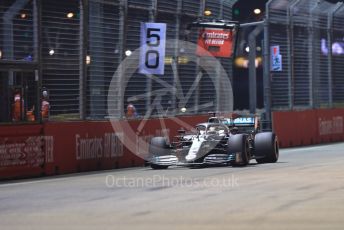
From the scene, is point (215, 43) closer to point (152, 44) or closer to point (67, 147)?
point (152, 44)

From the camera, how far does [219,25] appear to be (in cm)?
2666

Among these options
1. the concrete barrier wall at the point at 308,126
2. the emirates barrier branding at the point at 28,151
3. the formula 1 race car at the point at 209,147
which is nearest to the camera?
the emirates barrier branding at the point at 28,151

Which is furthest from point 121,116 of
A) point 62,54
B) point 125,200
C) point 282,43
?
point 282,43

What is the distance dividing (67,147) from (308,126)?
48.8 feet

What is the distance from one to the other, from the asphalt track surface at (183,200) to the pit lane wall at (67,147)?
697 mm

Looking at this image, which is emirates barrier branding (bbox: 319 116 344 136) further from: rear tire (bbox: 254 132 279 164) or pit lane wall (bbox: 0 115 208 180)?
rear tire (bbox: 254 132 279 164)

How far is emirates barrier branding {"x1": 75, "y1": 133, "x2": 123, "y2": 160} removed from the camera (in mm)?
18250

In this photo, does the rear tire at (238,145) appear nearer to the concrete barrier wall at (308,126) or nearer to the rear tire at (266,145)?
the rear tire at (266,145)

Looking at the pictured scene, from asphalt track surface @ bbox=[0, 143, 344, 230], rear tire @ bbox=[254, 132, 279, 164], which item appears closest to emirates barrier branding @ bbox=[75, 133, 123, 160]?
asphalt track surface @ bbox=[0, 143, 344, 230]

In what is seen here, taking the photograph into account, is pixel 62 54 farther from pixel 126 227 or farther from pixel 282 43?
pixel 282 43

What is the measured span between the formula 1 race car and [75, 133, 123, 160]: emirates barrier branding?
1.68 meters

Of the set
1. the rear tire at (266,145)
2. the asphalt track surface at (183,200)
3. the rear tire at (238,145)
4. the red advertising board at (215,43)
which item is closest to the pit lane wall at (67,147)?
the asphalt track surface at (183,200)

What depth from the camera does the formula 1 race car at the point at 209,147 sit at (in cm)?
1705

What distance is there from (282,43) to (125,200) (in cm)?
2135
